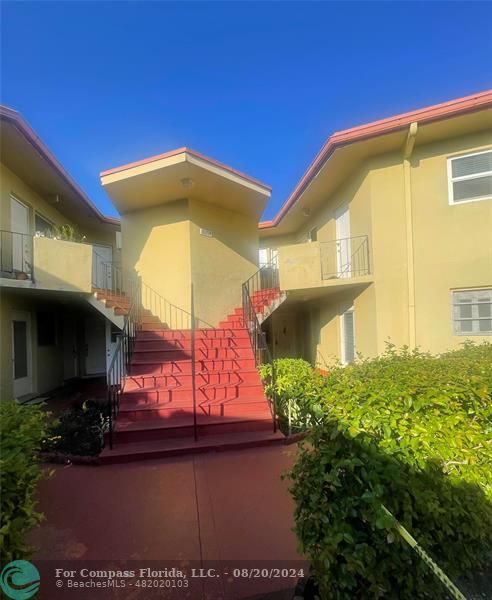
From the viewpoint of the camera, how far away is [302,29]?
20.2 ft

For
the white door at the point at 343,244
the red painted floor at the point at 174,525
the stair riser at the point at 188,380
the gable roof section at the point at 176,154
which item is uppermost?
the gable roof section at the point at 176,154

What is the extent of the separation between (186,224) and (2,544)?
7683mm

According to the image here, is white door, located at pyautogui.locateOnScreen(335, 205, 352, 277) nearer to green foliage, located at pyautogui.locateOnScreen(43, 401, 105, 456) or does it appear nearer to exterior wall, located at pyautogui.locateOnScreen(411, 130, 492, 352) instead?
exterior wall, located at pyautogui.locateOnScreen(411, 130, 492, 352)

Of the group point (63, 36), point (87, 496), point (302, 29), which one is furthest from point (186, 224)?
point (87, 496)

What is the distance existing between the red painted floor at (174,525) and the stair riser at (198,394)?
1360 mm

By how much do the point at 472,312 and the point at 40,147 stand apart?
10.1 m

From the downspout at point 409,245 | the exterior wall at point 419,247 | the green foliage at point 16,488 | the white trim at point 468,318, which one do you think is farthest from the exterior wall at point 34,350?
the white trim at point 468,318

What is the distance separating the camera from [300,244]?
7918mm

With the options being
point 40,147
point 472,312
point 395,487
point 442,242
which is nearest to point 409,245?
point 442,242

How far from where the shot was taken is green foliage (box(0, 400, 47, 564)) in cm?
155

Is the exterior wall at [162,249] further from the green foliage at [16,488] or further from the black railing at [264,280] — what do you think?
the green foliage at [16,488]

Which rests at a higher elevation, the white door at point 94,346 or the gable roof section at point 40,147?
the gable roof section at point 40,147

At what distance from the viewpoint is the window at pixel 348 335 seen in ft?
28.0

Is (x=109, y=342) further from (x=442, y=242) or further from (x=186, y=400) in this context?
(x=442, y=242)
